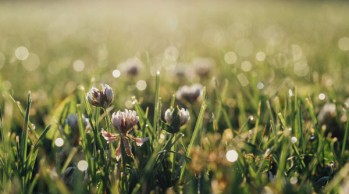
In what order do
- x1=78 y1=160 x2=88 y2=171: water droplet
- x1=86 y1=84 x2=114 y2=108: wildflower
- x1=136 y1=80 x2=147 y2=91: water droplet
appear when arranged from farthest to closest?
x1=136 y1=80 x2=147 y2=91: water droplet → x1=86 y1=84 x2=114 y2=108: wildflower → x1=78 y1=160 x2=88 y2=171: water droplet

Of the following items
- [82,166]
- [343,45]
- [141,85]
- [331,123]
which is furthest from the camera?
[343,45]

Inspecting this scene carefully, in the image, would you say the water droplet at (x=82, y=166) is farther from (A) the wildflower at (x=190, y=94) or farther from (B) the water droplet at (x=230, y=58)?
(B) the water droplet at (x=230, y=58)

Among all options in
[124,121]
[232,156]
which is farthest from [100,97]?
A: [232,156]

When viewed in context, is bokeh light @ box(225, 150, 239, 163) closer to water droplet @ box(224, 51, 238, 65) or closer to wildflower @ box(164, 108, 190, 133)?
wildflower @ box(164, 108, 190, 133)

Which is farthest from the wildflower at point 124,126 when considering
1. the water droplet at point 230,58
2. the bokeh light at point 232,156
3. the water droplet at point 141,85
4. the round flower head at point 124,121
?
the water droplet at point 230,58

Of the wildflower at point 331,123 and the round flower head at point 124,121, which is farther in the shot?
the wildflower at point 331,123

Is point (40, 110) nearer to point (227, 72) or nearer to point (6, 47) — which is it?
point (227, 72)

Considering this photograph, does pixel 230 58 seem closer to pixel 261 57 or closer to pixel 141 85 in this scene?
pixel 261 57

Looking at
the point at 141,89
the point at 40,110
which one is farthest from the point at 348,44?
the point at 40,110

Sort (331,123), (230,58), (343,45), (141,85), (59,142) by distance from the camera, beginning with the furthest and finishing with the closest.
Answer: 1. (343,45)
2. (230,58)
3. (141,85)
4. (331,123)
5. (59,142)

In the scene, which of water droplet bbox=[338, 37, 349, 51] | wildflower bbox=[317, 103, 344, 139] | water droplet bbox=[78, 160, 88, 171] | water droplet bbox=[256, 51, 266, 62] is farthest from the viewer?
water droplet bbox=[338, 37, 349, 51]

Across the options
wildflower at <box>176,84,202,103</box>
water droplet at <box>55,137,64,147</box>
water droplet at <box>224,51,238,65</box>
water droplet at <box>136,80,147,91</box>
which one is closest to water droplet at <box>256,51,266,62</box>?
water droplet at <box>224,51,238,65</box>

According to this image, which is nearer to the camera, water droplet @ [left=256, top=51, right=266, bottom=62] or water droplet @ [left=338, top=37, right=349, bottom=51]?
water droplet @ [left=256, top=51, right=266, bottom=62]
